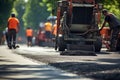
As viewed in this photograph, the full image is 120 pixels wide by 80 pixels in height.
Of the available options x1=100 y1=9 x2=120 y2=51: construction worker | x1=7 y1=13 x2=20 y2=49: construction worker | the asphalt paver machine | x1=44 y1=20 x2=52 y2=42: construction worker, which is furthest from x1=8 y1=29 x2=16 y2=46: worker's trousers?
x1=44 y1=20 x2=52 y2=42: construction worker

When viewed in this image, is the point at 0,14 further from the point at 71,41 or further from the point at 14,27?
the point at 71,41

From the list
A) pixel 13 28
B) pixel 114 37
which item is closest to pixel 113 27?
pixel 114 37

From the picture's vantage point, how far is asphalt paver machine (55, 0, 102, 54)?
23047 mm

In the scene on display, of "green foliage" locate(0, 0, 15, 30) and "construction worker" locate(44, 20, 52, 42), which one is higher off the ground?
"green foliage" locate(0, 0, 15, 30)

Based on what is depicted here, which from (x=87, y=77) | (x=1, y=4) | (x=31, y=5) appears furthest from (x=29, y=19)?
(x=87, y=77)

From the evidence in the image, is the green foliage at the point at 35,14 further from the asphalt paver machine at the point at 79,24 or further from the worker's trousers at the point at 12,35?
the asphalt paver machine at the point at 79,24

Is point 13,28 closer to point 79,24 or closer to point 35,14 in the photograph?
point 79,24

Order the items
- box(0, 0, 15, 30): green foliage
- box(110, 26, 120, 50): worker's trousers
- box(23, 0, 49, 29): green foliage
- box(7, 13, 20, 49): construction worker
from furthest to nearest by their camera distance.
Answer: box(23, 0, 49, 29): green foliage < box(0, 0, 15, 30): green foliage < box(7, 13, 20, 49): construction worker < box(110, 26, 120, 50): worker's trousers

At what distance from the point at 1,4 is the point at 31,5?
41.9 m

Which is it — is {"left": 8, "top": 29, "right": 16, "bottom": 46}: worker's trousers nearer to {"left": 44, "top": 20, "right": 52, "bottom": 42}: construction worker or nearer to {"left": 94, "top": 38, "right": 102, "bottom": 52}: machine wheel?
{"left": 94, "top": 38, "right": 102, "bottom": 52}: machine wheel

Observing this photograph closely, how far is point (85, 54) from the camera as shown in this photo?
19031 mm

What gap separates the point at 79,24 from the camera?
24.0m

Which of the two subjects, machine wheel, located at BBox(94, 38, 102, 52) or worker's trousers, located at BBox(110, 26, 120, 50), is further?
worker's trousers, located at BBox(110, 26, 120, 50)

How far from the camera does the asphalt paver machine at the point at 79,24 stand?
23.0m
